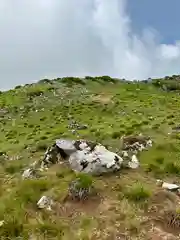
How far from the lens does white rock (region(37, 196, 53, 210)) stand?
1350 centimetres

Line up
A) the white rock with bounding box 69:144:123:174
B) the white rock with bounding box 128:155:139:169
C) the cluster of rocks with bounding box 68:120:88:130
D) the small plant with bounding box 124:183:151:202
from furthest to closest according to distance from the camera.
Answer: the cluster of rocks with bounding box 68:120:88:130
the white rock with bounding box 128:155:139:169
the white rock with bounding box 69:144:123:174
the small plant with bounding box 124:183:151:202

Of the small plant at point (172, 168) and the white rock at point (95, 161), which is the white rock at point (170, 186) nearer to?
the small plant at point (172, 168)

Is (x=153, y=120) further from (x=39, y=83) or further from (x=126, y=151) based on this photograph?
(x=39, y=83)

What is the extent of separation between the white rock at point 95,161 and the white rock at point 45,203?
2899 mm

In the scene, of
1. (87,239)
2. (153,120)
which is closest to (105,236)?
(87,239)

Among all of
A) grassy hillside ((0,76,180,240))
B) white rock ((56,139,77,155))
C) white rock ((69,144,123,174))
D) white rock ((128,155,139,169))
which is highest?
white rock ((56,139,77,155))

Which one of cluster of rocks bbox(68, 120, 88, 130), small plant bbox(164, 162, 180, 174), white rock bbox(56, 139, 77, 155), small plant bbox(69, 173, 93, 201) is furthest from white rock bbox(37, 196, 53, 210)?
cluster of rocks bbox(68, 120, 88, 130)

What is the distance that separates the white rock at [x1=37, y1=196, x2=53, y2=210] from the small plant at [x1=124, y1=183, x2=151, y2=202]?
8.54 ft

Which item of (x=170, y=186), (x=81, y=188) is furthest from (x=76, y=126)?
(x=170, y=186)

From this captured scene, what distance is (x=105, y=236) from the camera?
38.4ft

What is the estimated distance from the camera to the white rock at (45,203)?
44.3 ft

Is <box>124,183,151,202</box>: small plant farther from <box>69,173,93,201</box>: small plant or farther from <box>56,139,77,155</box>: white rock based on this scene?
<box>56,139,77,155</box>: white rock

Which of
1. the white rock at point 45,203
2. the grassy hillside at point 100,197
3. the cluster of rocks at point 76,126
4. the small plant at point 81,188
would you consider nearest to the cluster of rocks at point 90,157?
the grassy hillside at point 100,197

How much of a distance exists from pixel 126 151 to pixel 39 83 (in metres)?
48.8
